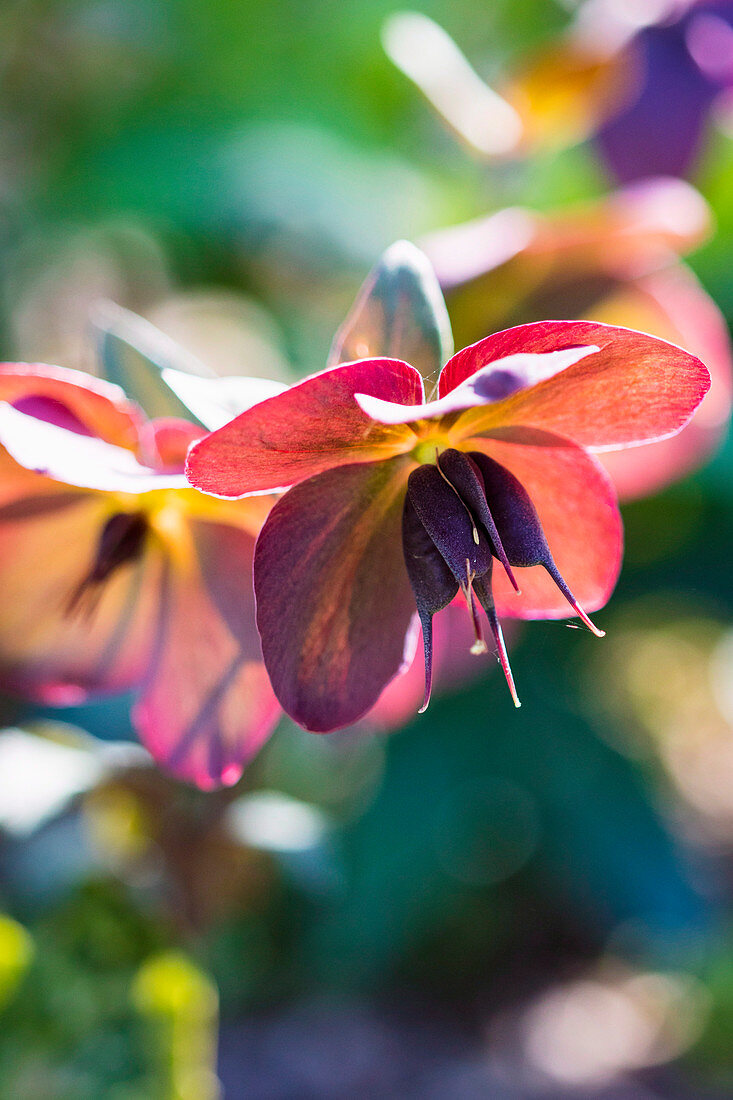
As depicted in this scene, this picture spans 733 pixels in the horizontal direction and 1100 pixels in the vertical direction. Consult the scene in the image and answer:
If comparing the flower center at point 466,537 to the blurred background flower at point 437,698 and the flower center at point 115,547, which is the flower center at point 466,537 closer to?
the flower center at point 115,547

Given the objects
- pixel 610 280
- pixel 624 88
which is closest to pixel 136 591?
pixel 610 280

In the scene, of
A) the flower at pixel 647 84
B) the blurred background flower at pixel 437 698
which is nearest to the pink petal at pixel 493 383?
the blurred background flower at pixel 437 698

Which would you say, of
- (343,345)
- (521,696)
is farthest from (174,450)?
(521,696)

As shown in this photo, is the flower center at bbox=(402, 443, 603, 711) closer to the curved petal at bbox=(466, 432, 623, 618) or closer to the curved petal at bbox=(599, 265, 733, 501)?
the curved petal at bbox=(466, 432, 623, 618)

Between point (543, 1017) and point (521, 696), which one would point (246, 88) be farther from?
point (543, 1017)

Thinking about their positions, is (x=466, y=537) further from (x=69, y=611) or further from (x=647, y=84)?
(x=647, y=84)
